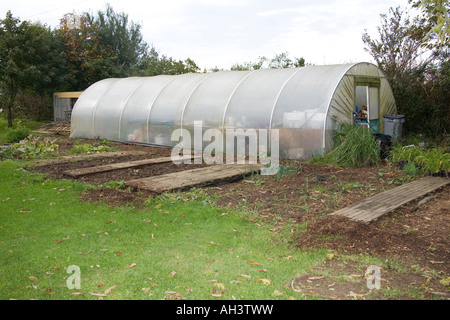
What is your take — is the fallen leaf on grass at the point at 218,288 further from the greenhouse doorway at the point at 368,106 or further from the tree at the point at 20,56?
the tree at the point at 20,56

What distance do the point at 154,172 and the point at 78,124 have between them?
823 centimetres

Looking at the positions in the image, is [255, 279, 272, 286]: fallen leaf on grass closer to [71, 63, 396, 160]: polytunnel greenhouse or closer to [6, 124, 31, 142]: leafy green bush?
[71, 63, 396, 160]: polytunnel greenhouse

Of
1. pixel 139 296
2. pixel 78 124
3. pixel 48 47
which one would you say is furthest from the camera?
pixel 48 47

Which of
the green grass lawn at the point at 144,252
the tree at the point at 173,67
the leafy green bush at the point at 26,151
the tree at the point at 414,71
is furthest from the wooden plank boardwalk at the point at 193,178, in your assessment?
the tree at the point at 173,67

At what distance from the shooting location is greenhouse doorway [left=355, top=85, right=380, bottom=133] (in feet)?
35.2

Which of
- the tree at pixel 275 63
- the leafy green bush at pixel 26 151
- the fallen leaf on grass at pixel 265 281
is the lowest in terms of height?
the fallen leaf on grass at pixel 265 281

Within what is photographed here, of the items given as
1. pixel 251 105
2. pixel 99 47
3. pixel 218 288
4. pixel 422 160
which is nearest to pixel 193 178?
pixel 251 105

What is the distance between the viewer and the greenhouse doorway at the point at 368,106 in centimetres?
1073

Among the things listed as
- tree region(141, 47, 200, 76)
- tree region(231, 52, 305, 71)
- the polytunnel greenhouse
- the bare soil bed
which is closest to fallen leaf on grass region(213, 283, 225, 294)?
the bare soil bed

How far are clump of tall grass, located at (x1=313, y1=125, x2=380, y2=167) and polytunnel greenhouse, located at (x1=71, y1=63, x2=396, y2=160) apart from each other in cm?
→ 51

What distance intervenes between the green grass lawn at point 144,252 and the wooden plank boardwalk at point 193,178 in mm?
588
